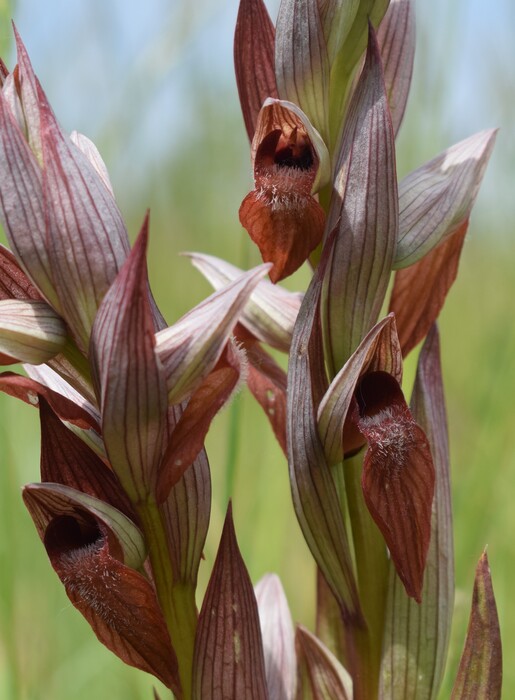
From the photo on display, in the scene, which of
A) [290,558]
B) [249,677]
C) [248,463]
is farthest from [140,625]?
[290,558]

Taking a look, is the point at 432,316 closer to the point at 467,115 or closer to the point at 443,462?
the point at 443,462

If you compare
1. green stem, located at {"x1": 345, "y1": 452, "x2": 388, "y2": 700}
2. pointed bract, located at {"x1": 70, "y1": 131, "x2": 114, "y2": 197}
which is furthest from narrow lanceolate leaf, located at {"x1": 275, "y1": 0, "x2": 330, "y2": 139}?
green stem, located at {"x1": 345, "y1": 452, "x2": 388, "y2": 700}

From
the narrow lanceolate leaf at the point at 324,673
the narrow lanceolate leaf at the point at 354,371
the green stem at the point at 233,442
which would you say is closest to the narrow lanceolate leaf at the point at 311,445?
the narrow lanceolate leaf at the point at 354,371

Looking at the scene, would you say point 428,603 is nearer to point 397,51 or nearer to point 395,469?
point 395,469

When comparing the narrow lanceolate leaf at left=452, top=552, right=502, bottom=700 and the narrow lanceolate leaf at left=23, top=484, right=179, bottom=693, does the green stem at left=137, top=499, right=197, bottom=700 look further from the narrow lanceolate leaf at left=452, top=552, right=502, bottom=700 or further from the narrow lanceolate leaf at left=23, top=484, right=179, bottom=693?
the narrow lanceolate leaf at left=452, top=552, right=502, bottom=700

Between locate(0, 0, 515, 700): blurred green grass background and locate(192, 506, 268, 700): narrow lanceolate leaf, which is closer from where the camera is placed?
locate(192, 506, 268, 700): narrow lanceolate leaf

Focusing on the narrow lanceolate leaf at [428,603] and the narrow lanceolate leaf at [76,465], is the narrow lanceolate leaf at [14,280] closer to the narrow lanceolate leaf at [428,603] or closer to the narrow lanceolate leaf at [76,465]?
the narrow lanceolate leaf at [76,465]
